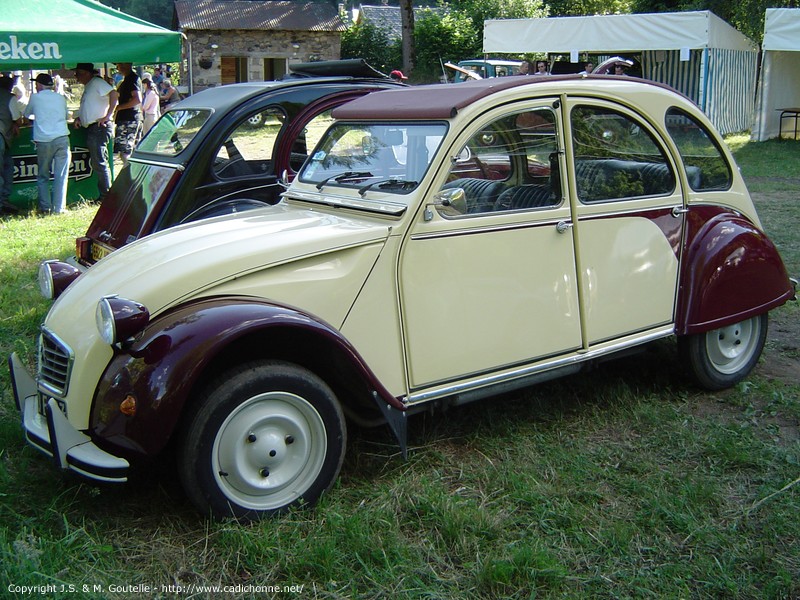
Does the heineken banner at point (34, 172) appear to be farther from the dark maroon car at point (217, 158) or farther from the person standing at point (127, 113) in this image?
the dark maroon car at point (217, 158)

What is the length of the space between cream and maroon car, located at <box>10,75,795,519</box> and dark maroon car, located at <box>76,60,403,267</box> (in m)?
2.14

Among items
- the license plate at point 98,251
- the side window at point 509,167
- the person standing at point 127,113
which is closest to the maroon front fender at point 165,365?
the side window at point 509,167

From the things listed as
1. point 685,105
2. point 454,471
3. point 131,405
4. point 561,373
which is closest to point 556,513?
point 454,471

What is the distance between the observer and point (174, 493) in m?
3.58

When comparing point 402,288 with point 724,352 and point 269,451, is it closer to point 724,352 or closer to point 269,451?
point 269,451

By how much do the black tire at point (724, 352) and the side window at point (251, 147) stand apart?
3706 mm

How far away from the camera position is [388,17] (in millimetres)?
42781

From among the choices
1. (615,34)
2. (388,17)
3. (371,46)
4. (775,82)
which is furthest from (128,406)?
(388,17)

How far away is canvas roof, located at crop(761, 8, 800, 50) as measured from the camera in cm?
1684

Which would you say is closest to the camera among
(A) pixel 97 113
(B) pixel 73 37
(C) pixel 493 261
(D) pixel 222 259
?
(D) pixel 222 259

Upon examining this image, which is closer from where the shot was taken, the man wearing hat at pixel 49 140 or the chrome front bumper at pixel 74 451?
the chrome front bumper at pixel 74 451

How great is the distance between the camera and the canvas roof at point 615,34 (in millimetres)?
17422

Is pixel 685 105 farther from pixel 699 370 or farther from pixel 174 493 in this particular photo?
pixel 174 493

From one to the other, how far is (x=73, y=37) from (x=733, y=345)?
7996 millimetres
